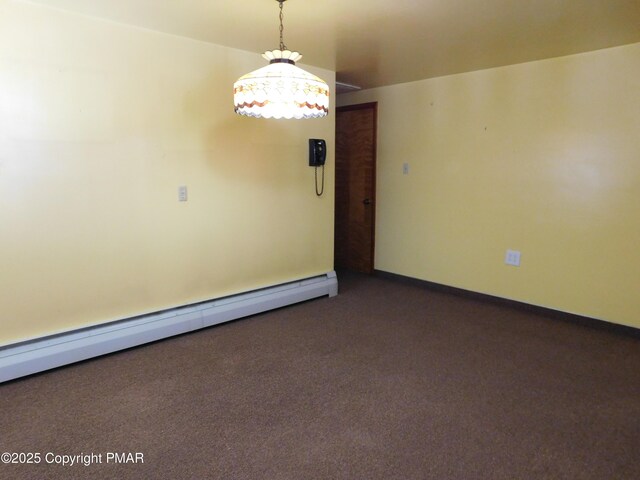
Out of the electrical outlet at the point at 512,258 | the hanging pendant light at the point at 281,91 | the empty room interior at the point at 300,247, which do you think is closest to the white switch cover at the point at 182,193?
the empty room interior at the point at 300,247

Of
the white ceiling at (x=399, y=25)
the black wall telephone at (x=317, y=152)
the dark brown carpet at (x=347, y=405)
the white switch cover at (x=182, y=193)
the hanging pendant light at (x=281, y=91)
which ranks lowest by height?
the dark brown carpet at (x=347, y=405)

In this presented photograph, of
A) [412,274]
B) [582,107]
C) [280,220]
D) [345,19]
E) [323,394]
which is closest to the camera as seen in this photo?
[323,394]

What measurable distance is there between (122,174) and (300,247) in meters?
1.75

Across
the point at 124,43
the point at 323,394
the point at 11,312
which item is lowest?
the point at 323,394

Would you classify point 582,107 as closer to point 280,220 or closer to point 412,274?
point 412,274

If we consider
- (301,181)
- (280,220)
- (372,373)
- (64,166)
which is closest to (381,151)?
(301,181)

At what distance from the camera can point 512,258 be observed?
3.83 meters

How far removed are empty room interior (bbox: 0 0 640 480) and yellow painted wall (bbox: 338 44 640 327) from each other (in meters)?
0.02

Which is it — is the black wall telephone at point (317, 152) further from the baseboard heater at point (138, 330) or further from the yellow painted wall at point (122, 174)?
the baseboard heater at point (138, 330)

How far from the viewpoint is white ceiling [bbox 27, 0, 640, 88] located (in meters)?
2.34

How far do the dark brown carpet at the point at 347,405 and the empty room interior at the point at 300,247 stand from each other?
0.02 meters

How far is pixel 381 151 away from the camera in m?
4.79

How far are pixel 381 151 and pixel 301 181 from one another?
4.51 ft

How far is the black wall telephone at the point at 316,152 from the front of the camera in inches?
152
